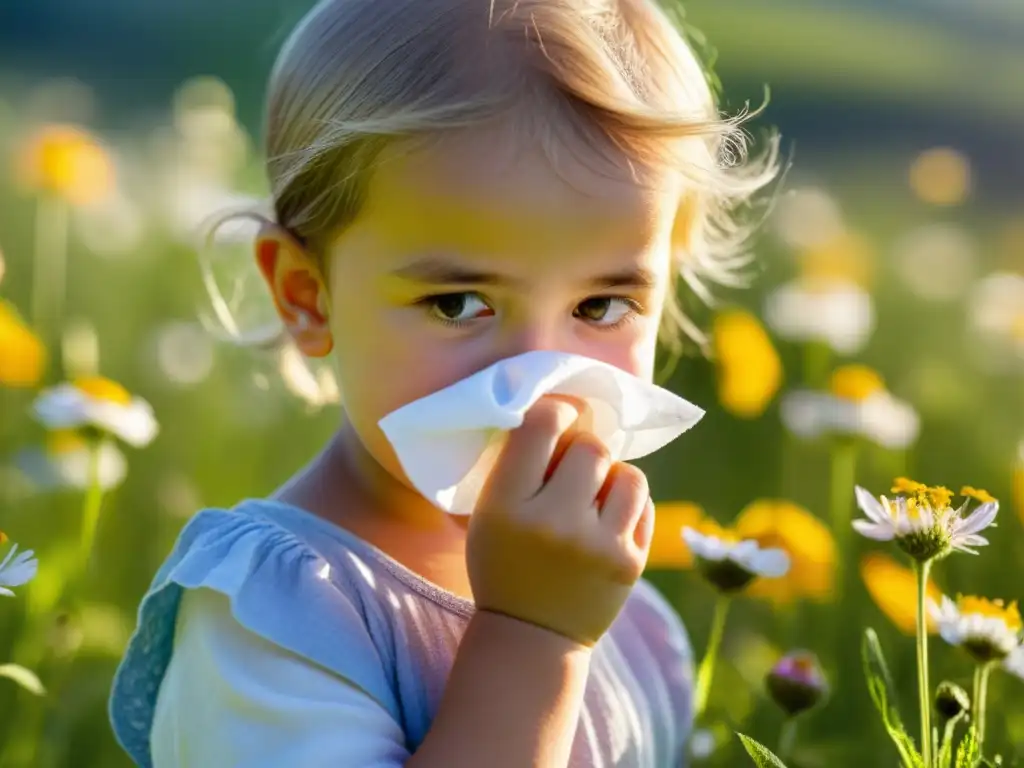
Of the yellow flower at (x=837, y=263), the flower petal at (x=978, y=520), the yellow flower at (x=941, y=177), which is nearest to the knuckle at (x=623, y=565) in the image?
the flower petal at (x=978, y=520)

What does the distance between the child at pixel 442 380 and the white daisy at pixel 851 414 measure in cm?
60

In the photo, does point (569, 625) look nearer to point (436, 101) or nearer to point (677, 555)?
point (436, 101)

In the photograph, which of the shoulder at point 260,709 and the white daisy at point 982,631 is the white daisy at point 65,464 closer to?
the shoulder at point 260,709

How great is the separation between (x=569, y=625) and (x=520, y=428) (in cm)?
14

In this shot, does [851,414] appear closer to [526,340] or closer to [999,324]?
[999,324]

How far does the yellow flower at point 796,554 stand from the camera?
68.9 inches

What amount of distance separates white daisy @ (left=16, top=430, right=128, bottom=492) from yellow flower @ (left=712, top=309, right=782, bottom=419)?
2.44 feet

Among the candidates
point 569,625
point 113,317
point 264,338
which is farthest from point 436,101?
point 113,317

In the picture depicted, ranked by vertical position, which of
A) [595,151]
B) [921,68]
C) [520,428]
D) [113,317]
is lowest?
[113,317]

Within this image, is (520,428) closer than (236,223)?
Yes

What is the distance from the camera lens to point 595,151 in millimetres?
1204

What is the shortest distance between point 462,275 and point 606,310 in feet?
0.42

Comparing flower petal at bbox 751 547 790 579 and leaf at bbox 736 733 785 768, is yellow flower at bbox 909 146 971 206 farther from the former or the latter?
leaf at bbox 736 733 785 768

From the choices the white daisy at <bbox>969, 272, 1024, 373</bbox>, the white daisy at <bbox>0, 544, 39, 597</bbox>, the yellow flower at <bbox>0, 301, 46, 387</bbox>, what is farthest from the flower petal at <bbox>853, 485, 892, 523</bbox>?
the white daisy at <bbox>969, 272, 1024, 373</bbox>
